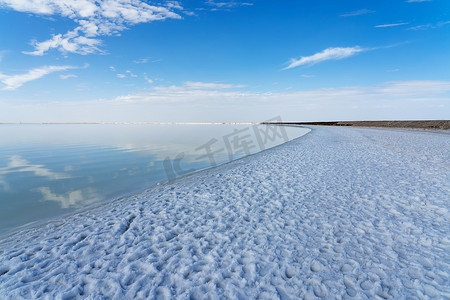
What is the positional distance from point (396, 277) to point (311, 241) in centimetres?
168

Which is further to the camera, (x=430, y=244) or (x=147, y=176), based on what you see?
(x=147, y=176)

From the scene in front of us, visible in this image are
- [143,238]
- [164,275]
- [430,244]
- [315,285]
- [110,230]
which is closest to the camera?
[315,285]

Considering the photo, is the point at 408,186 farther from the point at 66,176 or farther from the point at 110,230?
the point at 66,176

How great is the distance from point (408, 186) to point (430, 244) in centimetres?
534

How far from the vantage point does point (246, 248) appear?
5285 millimetres

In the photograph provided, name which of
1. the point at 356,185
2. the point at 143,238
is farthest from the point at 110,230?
the point at 356,185

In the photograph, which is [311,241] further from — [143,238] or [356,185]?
[356,185]

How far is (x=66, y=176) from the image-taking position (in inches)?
578

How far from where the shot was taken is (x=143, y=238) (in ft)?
19.4

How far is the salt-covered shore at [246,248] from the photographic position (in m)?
4.08

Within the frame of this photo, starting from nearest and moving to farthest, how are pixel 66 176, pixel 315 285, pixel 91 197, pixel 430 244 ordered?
pixel 315 285, pixel 430 244, pixel 91 197, pixel 66 176

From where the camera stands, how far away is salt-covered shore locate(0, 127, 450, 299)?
13.4 ft

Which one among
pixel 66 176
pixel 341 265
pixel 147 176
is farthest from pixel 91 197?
pixel 341 265

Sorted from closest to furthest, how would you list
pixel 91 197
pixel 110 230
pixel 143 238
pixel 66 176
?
pixel 143 238 < pixel 110 230 < pixel 91 197 < pixel 66 176
